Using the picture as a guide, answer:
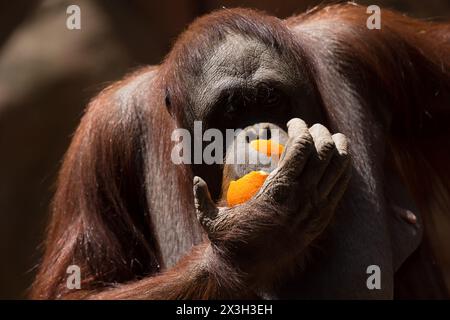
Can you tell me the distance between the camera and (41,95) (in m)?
6.01

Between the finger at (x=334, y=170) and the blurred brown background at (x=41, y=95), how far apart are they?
334 centimetres

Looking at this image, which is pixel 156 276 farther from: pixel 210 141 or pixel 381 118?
pixel 381 118

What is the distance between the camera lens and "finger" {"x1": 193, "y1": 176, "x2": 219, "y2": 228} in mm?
2734

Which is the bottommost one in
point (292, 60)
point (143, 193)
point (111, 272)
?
point (111, 272)

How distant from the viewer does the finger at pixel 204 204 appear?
273 centimetres

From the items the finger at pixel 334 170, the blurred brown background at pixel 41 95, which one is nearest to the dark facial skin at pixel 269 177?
the finger at pixel 334 170

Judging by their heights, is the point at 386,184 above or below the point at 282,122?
below

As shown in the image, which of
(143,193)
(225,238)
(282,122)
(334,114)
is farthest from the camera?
(143,193)

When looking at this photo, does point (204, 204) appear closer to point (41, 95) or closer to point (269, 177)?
point (269, 177)

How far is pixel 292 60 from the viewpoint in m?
3.18

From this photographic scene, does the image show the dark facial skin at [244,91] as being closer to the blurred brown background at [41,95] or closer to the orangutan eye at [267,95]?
the orangutan eye at [267,95]

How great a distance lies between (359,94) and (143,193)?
0.90m

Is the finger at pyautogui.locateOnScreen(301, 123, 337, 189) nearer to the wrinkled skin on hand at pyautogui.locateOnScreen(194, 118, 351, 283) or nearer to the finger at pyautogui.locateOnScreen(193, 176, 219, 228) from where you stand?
the wrinkled skin on hand at pyautogui.locateOnScreen(194, 118, 351, 283)

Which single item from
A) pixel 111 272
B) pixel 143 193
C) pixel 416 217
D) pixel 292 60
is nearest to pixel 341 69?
pixel 292 60
